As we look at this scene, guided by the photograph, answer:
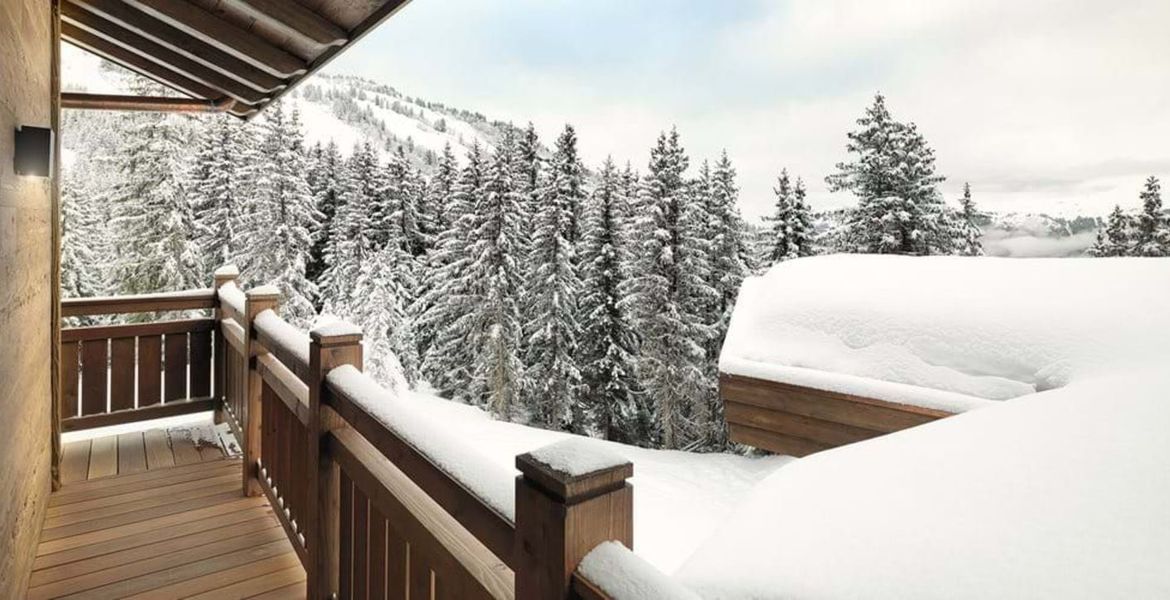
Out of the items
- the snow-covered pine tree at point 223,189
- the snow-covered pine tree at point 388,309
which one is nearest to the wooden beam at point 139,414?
the snow-covered pine tree at point 388,309

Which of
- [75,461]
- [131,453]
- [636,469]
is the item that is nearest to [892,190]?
[636,469]

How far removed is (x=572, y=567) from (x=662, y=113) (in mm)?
93192

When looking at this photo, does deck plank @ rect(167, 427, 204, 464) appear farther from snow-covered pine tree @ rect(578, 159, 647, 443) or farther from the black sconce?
snow-covered pine tree @ rect(578, 159, 647, 443)

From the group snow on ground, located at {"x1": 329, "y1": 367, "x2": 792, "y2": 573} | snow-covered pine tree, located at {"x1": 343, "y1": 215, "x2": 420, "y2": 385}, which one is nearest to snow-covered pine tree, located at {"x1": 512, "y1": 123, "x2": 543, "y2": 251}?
snow-covered pine tree, located at {"x1": 343, "y1": 215, "x2": 420, "y2": 385}

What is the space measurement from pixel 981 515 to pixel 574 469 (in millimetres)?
1409

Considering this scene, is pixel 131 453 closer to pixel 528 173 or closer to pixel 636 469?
pixel 636 469

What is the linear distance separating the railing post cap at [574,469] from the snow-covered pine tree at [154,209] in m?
19.5

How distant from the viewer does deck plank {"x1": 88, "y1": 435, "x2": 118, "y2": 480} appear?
3.85m

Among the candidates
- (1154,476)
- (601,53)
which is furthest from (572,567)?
(601,53)

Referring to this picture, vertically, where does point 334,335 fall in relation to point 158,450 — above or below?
above

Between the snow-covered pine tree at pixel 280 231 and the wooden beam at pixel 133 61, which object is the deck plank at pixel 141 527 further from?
the snow-covered pine tree at pixel 280 231

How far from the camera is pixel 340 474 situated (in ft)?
6.78

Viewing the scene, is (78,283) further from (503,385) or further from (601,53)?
(601,53)

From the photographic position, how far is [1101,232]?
23.8m
